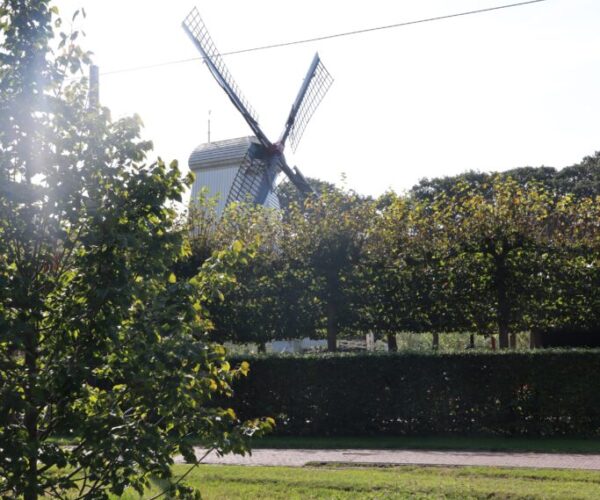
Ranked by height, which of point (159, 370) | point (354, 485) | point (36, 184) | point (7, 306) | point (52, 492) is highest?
point (36, 184)

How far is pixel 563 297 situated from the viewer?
61.5 ft

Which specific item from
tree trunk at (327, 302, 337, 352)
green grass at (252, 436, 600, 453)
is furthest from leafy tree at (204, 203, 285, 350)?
green grass at (252, 436, 600, 453)

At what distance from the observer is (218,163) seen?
42.9m

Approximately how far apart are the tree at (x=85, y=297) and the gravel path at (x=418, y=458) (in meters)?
6.93

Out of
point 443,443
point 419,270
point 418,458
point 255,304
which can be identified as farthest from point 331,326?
point 418,458

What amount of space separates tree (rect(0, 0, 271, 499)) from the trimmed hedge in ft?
36.3

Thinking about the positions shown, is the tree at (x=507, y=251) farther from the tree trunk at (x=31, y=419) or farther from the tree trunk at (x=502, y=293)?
the tree trunk at (x=31, y=419)

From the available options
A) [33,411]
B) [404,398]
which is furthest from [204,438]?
[404,398]

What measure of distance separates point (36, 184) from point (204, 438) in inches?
76.1

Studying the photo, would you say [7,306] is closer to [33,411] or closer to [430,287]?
Result: [33,411]

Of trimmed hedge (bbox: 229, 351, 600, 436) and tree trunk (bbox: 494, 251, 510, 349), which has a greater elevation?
tree trunk (bbox: 494, 251, 510, 349)

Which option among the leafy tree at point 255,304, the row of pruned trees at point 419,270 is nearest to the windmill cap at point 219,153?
the leafy tree at point 255,304

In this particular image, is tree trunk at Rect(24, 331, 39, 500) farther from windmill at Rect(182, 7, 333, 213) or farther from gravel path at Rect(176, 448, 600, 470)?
windmill at Rect(182, 7, 333, 213)

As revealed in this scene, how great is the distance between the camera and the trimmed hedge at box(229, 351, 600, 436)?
48.8 feet
